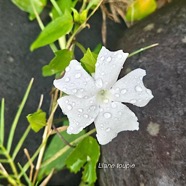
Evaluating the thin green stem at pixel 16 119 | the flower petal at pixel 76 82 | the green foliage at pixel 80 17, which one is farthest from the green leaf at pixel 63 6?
the flower petal at pixel 76 82

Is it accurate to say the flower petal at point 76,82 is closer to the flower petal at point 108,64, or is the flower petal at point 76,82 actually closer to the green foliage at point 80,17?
the flower petal at point 108,64

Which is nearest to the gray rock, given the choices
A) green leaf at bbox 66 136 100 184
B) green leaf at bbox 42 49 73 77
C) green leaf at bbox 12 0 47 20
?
green leaf at bbox 66 136 100 184

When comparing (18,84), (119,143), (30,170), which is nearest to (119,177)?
(119,143)

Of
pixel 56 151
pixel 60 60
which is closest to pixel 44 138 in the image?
pixel 56 151

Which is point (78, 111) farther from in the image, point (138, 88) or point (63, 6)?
point (63, 6)

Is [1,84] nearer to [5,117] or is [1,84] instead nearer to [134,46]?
[5,117]

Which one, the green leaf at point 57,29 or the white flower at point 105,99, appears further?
the green leaf at point 57,29

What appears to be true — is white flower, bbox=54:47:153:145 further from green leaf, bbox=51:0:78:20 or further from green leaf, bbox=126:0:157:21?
green leaf, bbox=126:0:157:21
